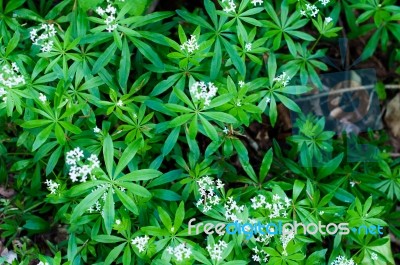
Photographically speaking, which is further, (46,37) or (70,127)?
(46,37)

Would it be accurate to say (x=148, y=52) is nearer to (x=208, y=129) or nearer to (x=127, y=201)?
(x=208, y=129)

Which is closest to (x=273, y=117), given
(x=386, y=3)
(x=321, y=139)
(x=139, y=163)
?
(x=321, y=139)

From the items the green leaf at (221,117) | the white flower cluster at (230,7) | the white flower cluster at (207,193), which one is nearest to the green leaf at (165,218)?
the white flower cluster at (207,193)

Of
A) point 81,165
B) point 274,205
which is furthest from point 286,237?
point 81,165

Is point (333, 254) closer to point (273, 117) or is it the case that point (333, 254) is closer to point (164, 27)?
point (273, 117)

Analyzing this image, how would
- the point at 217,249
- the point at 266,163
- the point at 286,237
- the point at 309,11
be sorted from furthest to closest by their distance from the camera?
the point at 309,11 → the point at 266,163 → the point at 286,237 → the point at 217,249
